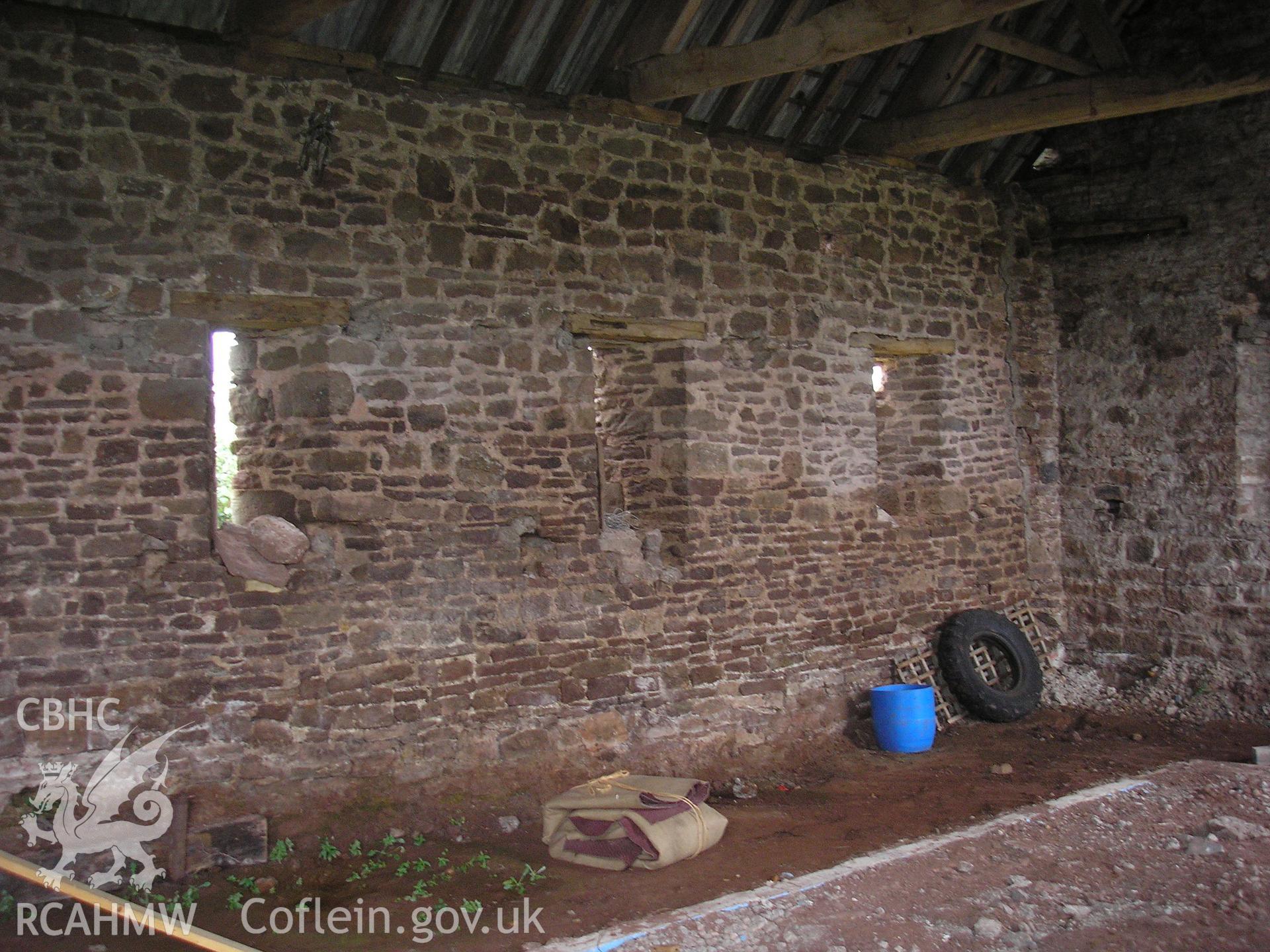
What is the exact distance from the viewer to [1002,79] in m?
8.08

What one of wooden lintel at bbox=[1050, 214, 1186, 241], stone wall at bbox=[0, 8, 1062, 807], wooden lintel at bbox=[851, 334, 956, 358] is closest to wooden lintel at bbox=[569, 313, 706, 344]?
stone wall at bbox=[0, 8, 1062, 807]

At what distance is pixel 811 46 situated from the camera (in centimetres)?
583

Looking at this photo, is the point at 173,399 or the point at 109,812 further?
the point at 173,399

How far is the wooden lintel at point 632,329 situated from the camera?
20.7 feet

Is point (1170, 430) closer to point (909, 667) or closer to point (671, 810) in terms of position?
point (909, 667)

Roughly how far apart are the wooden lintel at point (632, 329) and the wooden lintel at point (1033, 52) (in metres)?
2.95

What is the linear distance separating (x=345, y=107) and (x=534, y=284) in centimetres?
140

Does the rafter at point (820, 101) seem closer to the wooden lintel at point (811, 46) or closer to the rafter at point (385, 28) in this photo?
the wooden lintel at point (811, 46)

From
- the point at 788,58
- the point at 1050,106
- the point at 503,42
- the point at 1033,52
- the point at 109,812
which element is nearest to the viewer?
the point at 109,812

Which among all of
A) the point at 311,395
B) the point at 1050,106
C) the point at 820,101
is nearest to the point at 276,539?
the point at 311,395

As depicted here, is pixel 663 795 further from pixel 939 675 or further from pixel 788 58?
pixel 788 58

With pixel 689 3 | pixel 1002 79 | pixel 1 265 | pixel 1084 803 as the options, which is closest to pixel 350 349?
pixel 1 265

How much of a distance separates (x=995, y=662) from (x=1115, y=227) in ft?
12.2

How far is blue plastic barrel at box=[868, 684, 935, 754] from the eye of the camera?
7344 mm
